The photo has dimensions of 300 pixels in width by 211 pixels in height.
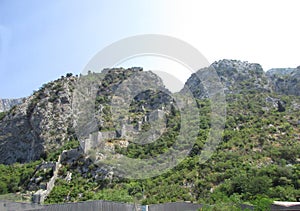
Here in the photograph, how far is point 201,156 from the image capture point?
127ft

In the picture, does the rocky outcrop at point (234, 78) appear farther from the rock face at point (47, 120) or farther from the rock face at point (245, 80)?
the rock face at point (47, 120)

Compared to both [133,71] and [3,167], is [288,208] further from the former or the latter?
[133,71]

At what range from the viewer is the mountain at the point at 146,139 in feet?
100

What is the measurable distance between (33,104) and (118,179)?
28.8 m

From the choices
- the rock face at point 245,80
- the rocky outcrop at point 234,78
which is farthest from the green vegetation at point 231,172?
the rocky outcrop at point 234,78

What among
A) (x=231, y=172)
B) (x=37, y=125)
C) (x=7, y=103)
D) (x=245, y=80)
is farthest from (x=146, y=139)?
(x=7, y=103)

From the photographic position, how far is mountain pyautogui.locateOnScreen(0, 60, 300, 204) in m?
30.5

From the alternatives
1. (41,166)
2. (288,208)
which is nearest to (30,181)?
(41,166)

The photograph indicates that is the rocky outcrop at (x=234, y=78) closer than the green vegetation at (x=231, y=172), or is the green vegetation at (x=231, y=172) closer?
the green vegetation at (x=231, y=172)

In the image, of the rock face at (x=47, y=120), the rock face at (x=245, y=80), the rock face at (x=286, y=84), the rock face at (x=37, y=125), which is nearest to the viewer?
the rock face at (x=47, y=120)

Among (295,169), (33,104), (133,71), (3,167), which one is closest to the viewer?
(295,169)

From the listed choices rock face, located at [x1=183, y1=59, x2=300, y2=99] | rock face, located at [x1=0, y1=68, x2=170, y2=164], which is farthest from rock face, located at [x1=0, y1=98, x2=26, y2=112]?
rock face, located at [x1=183, y1=59, x2=300, y2=99]

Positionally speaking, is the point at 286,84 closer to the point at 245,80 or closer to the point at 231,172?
the point at 245,80

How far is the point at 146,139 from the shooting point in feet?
157
